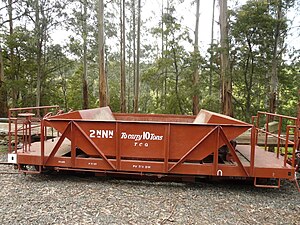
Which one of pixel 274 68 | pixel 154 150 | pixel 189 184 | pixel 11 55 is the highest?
pixel 11 55

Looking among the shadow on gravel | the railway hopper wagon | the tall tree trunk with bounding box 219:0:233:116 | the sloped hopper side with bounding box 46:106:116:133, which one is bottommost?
the shadow on gravel

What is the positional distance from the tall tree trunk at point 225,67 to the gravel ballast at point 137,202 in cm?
726

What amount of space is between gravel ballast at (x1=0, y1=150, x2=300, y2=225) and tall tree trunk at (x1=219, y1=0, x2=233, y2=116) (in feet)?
23.8

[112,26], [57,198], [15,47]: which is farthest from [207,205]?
[112,26]

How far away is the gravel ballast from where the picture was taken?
157 inches

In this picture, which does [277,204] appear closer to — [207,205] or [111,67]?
[207,205]

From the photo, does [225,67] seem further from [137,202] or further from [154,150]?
[137,202]

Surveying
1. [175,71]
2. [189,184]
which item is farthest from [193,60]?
[189,184]

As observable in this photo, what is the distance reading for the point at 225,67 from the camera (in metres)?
13.1

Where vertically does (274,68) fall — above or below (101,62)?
below

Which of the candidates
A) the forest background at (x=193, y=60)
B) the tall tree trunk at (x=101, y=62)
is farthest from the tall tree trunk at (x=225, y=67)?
the tall tree trunk at (x=101, y=62)

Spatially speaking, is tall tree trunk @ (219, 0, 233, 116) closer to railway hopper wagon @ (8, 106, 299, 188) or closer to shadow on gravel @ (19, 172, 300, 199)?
shadow on gravel @ (19, 172, 300, 199)

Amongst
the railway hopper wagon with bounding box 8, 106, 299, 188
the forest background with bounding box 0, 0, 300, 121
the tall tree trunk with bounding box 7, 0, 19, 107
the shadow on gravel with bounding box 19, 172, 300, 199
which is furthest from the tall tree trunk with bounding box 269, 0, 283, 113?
the tall tree trunk with bounding box 7, 0, 19, 107

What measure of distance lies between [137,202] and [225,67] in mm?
10107
